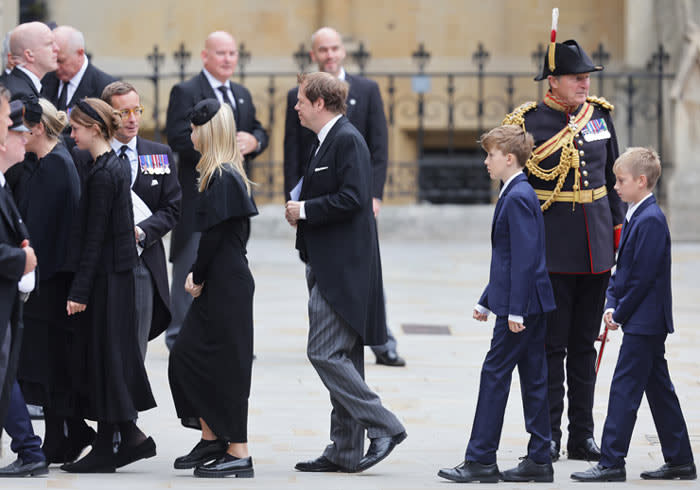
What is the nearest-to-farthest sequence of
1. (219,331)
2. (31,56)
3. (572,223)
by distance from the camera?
(219,331) < (572,223) < (31,56)

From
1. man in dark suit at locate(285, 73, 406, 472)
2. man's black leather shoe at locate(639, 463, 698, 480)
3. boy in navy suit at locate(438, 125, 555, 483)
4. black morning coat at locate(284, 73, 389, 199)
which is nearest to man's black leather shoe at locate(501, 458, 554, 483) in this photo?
boy in navy suit at locate(438, 125, 555, 483)

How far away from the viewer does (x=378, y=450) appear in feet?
20.1

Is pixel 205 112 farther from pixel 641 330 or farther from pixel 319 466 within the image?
pixel 641 330

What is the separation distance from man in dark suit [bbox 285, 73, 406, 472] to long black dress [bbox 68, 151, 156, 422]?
78cm

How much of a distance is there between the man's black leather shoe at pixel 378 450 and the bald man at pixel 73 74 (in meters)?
3.00

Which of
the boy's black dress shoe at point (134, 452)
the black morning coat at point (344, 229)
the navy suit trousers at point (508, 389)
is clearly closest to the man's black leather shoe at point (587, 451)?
the navy suit trousers at point (508, 389)

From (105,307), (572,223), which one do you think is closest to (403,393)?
(572,223)

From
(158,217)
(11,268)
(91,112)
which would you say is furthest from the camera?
(158,217)

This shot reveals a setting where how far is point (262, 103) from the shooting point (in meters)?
17.8

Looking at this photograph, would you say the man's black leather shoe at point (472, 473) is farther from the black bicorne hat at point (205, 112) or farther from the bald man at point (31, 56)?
the bald man at point (31, 56)

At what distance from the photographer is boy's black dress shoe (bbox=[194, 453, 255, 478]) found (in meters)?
5.96

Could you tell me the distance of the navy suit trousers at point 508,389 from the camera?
19.4ft

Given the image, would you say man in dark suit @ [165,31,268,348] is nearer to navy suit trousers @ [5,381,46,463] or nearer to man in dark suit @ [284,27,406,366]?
man in dark suit @ [284,27,406,366]

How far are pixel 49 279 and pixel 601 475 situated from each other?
263 centimetres
